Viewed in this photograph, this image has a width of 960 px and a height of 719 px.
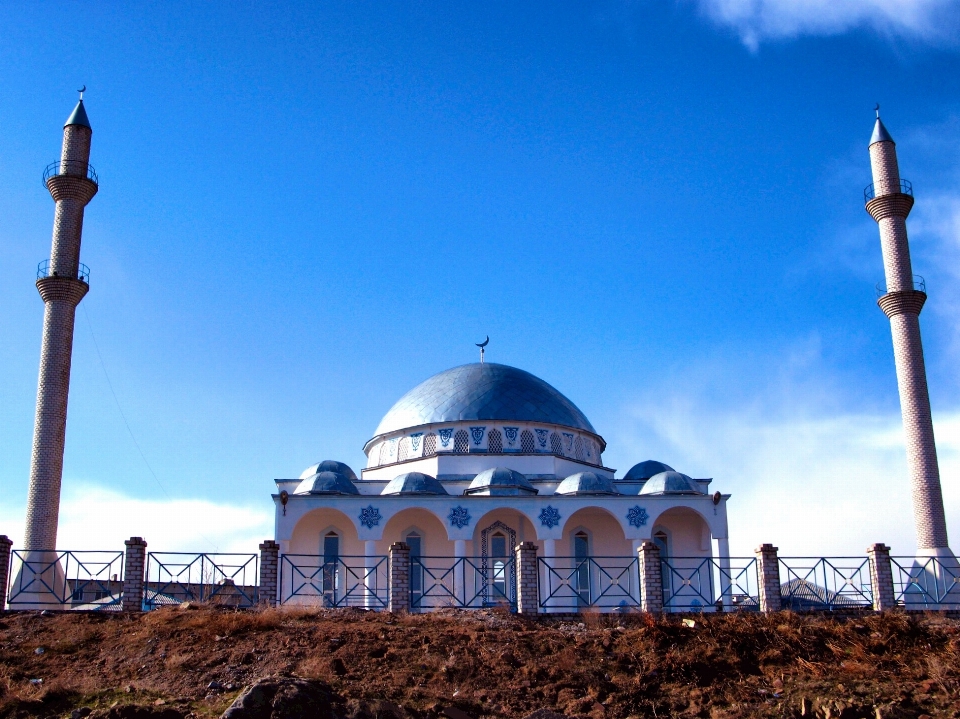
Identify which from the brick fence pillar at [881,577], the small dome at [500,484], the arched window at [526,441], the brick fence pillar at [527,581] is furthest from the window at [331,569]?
the brick fence pillar at [881,577]

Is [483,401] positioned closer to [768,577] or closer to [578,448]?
[578,448]

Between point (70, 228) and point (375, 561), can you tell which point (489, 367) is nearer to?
point (375, 561)

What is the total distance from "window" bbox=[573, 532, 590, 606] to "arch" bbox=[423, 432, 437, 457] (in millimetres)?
4291

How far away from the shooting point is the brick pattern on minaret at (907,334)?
20719 millimetres

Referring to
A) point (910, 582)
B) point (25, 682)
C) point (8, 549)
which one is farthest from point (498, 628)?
point (910, 582)

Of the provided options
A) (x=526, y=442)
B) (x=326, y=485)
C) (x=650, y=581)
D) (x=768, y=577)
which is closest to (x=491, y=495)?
(x=526, y=442)

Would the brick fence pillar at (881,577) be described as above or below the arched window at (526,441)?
below

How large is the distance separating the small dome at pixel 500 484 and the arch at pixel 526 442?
203 centimetres

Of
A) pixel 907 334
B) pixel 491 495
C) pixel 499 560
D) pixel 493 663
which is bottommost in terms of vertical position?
pixel 493 663

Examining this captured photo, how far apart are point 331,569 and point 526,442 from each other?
6.09m

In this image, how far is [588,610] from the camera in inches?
624

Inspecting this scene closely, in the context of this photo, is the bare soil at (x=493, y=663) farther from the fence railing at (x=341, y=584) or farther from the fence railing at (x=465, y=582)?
the fence railing at (x=465, y=582)

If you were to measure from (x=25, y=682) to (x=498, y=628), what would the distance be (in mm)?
6047

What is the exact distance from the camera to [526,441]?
26.2m
